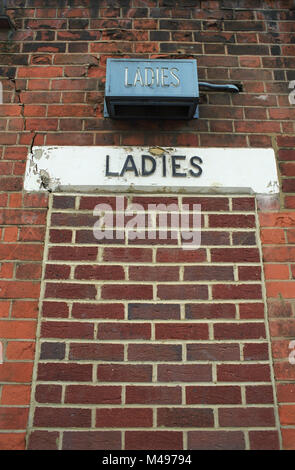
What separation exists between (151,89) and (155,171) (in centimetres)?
43

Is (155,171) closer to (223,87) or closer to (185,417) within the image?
(223,87)

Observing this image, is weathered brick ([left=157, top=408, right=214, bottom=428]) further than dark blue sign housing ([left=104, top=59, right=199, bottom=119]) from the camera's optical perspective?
No

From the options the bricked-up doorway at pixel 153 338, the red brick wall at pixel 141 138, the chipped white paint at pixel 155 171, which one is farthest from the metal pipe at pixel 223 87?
the bricked-up doorway at pixel 153 338

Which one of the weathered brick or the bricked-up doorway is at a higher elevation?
the bricked-up doorway

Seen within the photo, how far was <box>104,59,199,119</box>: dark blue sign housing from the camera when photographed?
6.34 feet

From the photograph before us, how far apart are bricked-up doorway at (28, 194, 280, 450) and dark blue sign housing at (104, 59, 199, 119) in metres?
0.50

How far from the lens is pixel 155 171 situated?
1969mm

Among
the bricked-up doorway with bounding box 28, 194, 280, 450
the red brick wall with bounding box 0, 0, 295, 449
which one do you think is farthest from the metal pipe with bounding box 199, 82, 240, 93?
the bricked-up doorway with bounding box 28, 194, 280, 450

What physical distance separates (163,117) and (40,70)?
2.62 feet

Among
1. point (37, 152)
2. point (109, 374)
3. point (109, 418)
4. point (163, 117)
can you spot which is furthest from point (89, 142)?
point (109, 418)

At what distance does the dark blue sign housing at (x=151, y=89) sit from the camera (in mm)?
1933

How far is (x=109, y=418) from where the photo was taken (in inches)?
64.1

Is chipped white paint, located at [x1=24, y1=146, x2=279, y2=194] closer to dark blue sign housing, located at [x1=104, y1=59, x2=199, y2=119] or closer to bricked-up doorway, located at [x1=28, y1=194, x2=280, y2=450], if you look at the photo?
bricked-up doorway, located at [x1=28, y1=194, x2=280, y2=450]
